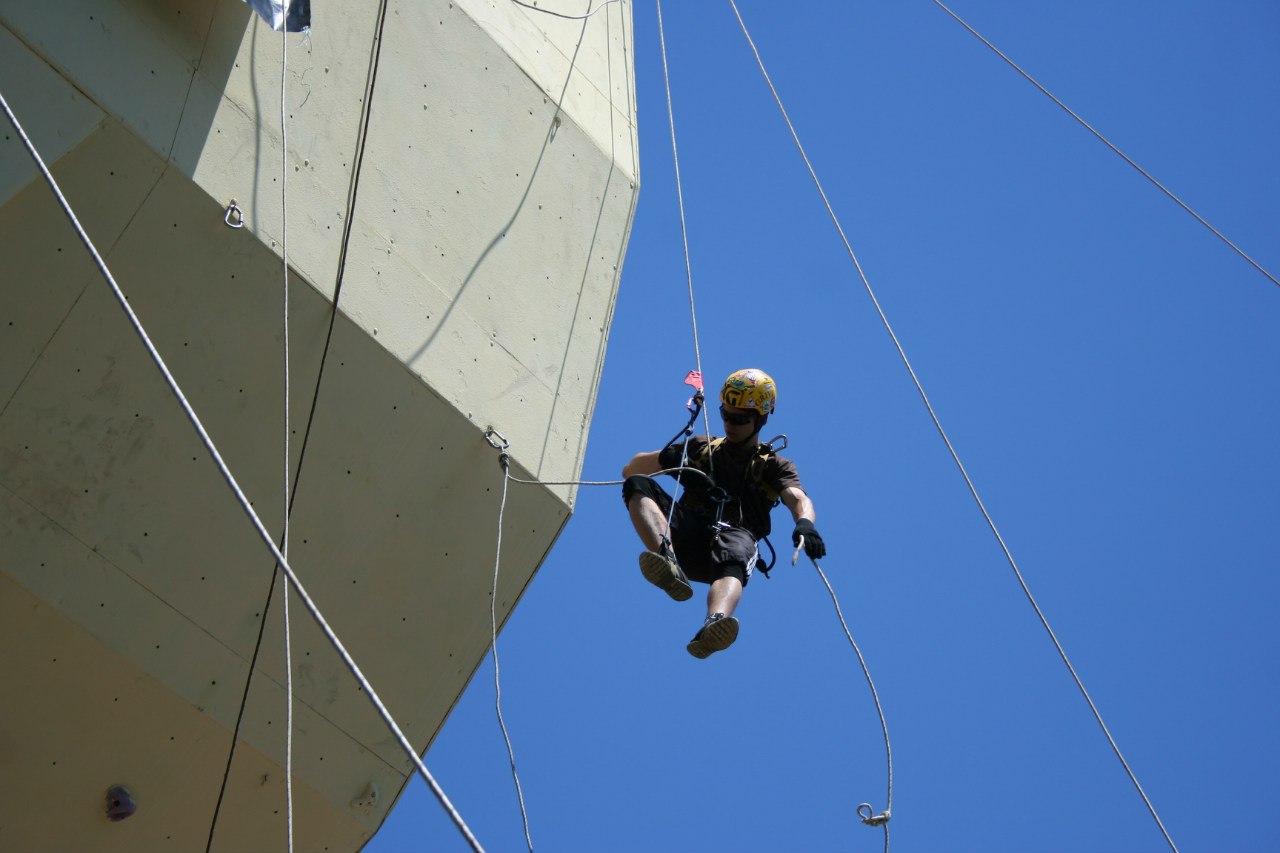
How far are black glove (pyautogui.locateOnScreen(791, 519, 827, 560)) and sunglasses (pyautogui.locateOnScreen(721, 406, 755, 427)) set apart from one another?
0.74 metres

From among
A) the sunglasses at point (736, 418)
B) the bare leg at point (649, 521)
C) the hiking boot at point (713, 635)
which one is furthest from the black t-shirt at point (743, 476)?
the hiking boot at point (713, 635)

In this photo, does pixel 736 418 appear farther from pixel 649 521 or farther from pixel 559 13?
pixel 559 13

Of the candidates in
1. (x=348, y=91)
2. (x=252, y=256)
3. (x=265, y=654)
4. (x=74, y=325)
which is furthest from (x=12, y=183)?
(x=265, y=654)

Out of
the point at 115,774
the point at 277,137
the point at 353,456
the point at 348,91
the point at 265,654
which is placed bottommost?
the point at 115,774

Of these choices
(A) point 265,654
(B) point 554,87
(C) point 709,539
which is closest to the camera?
(A) point 265,654

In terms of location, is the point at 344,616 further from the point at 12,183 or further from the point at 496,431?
the point at 12,183

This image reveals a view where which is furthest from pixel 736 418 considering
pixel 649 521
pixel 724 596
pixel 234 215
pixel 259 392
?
pixel 234 215

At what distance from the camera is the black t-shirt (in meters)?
6.46

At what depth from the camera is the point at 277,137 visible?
17.1 feet

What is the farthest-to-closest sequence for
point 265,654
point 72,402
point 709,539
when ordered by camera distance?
1. point 709,539
2. point 265,654
3. point 72,402

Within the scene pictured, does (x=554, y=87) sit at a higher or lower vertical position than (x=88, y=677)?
higher

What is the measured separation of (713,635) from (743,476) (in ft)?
3.82

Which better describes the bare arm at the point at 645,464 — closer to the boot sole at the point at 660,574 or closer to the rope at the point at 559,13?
the boot sole at the point at 660,574

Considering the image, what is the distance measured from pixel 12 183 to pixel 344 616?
7.11 feet
